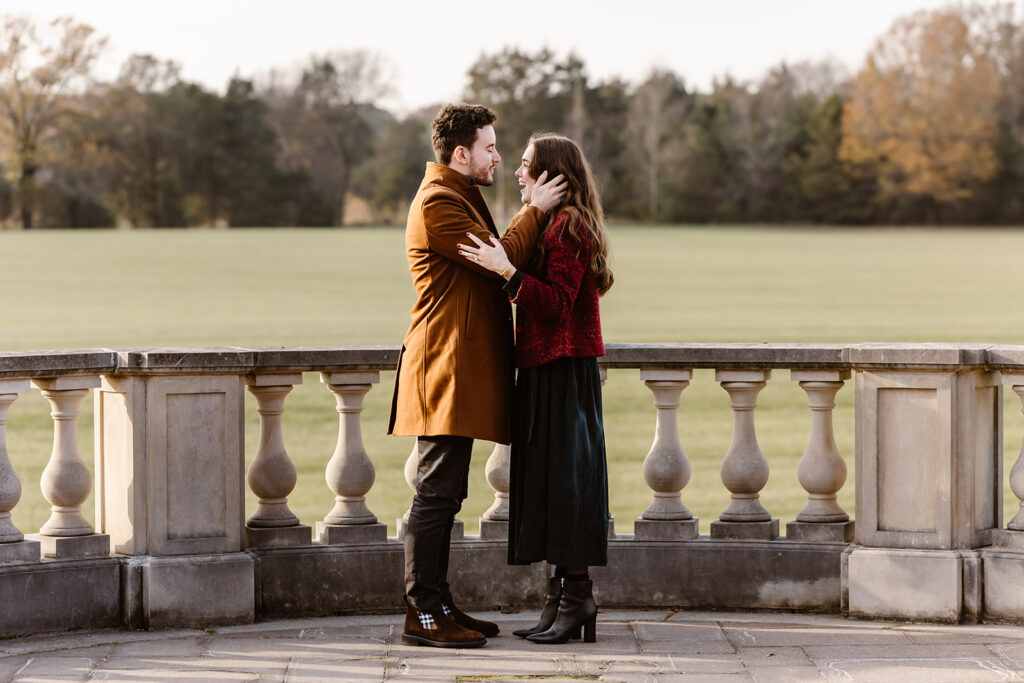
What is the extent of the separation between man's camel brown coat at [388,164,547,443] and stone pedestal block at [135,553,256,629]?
3.38ft

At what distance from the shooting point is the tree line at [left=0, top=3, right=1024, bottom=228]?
6788cm

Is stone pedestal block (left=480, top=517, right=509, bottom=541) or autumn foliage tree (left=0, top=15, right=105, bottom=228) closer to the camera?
stone pedestal block (left=480, top=517, right=509, bottom=541)

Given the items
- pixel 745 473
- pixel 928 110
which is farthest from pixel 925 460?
pixel 928 110

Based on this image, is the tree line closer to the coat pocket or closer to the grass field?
the grass field

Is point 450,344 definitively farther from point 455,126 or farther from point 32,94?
point 32,94

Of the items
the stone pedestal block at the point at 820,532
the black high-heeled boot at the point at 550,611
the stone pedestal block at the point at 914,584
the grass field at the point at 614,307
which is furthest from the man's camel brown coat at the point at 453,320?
the grass field at the point at 614,307

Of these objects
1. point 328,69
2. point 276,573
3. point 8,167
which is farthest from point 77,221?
point 276,573

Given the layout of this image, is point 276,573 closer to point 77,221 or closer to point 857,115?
point 77,221

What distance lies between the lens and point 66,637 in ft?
16.4

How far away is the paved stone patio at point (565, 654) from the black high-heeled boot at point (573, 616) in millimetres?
41

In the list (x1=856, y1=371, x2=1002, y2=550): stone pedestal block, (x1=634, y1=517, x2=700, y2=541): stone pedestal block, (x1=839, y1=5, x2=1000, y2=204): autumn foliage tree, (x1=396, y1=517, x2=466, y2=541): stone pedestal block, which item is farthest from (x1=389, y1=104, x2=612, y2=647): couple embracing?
(x1=839, y1=5, x2=1000, y2=204): autumn foliage tree

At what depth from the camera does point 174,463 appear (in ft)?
17.0

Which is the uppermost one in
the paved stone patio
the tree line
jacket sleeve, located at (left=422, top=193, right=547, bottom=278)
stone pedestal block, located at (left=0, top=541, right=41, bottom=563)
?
the tree line

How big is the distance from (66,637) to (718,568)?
8.51 ft
